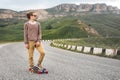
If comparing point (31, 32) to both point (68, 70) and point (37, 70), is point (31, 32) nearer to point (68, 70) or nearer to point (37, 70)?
point (37, 70)

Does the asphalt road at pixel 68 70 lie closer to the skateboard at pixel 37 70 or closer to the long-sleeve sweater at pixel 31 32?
the skateboard at pixel 37 70

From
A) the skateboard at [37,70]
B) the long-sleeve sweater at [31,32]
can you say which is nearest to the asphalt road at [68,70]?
the skateboard at [37,70]

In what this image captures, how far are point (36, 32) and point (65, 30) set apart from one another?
6405 inches

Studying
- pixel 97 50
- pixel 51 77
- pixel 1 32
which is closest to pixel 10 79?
pixel 51 77

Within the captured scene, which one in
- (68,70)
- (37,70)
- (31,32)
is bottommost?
(68,70)

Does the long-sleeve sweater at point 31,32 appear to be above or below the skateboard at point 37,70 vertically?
above

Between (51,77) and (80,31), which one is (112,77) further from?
(80,31)

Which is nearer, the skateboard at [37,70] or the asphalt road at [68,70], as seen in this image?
the asphalt road at [68,70]

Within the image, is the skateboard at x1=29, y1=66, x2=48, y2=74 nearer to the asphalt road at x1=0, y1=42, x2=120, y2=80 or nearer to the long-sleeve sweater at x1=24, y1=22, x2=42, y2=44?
the asphalt road at x1=0, y1=42, x2=120, y2=80

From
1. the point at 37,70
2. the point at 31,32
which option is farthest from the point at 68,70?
the point at 31,32

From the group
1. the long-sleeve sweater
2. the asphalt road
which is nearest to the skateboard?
the asphalt road

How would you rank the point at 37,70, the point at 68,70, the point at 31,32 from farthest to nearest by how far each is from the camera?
the point at 68,70
the point at 31,32
the point at 37,70

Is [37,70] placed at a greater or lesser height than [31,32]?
lesser

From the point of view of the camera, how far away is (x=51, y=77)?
9.67 meters
